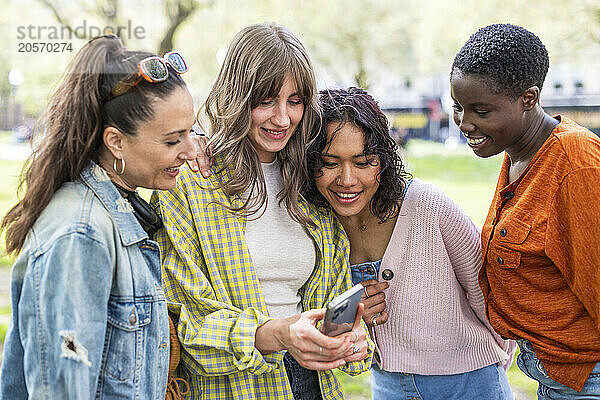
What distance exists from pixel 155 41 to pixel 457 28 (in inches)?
232

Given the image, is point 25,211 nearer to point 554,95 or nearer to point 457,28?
point 457,28

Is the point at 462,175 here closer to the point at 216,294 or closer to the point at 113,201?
the point at 216,294

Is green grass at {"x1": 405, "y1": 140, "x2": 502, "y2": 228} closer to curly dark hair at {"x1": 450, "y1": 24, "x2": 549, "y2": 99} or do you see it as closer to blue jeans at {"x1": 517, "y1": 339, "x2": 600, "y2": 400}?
blue jeans at {"x1": 517, "y1": 339, "x2": 600, "y2": 400}

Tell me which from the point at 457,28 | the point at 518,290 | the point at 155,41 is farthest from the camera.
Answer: the point at 457,28

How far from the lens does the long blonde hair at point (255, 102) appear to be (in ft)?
6.77

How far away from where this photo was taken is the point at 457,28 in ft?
39.3

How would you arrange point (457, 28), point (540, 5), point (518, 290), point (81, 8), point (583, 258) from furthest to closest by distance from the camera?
point (457, 28) → point (540, 5) → point (81, 8) → point (518, 290) → point (583, 258)

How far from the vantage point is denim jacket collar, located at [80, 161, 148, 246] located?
1.68m

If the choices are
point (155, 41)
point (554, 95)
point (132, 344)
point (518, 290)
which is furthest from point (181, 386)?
point (554, 95)

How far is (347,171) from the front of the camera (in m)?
2.14

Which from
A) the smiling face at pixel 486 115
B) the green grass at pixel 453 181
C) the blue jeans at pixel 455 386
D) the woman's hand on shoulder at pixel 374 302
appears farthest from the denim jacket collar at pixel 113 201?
the green grass at pixel 453 181

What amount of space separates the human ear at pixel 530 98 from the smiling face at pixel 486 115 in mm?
14

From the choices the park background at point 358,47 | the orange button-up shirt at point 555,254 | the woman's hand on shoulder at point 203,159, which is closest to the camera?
the orange button-up shirt at point 555,254

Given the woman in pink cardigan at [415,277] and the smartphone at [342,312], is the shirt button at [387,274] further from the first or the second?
the smartphone at [342,312]
